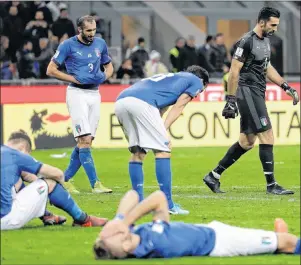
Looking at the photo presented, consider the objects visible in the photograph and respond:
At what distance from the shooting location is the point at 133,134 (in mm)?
13227

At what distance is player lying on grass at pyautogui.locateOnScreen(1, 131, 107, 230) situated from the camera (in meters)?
11.3

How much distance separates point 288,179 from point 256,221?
583cm

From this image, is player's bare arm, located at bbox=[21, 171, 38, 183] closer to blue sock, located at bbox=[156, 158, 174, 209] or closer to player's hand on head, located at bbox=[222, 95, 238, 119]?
blue sock, located at bbox=[156, 158, 174, 209]

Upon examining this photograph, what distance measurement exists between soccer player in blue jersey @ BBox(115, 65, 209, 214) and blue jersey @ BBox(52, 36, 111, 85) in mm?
3100

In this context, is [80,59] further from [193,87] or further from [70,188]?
[193,87]

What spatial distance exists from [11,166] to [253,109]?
5.11 metres

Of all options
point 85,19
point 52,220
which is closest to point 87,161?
point 85,19

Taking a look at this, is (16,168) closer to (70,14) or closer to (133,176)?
(133,176)

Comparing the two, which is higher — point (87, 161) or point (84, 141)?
point (84, 141)

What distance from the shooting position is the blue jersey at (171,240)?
10.1 metres

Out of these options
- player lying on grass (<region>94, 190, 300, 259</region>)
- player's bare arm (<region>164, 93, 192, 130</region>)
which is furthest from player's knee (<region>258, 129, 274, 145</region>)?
player lying on grass (<region>94, 190, 300, 259</region>)

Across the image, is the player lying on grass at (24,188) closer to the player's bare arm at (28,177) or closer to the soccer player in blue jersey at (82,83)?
the player's bare arm at (28,177)

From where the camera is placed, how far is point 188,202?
14.9 meters

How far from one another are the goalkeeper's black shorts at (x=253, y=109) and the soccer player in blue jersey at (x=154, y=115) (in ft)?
7.94
